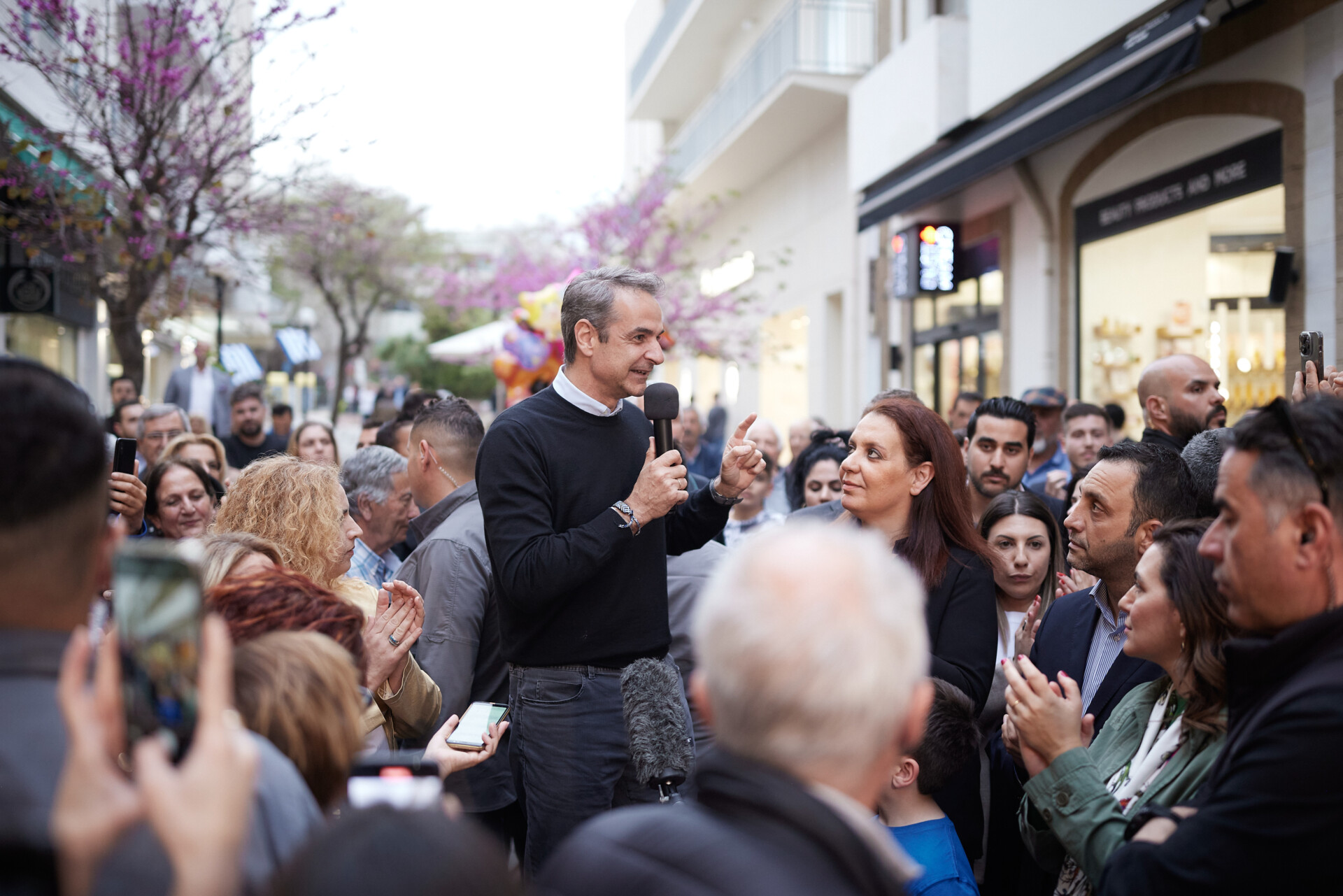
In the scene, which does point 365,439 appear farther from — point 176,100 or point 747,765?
point 747,765

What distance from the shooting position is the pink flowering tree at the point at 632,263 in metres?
21.8

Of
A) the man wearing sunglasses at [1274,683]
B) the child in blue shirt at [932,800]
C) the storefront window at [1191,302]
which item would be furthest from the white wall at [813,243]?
the man wearing sunglasses at [1274,683]

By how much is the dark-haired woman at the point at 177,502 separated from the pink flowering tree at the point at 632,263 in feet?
48.9

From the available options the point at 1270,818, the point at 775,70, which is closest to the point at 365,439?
the point at 1270,818

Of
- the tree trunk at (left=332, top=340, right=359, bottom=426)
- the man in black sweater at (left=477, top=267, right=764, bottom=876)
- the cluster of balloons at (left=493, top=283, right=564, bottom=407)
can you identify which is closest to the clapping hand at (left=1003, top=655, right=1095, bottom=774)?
the man in black sweater at (left=477, top=267, right=764, bottom=876)

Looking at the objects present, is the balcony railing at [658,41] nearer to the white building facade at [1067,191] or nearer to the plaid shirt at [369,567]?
the white building facade at [1067,191]

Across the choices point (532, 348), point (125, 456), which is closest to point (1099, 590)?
point (125, 456)

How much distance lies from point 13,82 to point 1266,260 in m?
11.8

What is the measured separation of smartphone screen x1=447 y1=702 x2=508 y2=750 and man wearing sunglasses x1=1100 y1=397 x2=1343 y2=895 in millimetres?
1651

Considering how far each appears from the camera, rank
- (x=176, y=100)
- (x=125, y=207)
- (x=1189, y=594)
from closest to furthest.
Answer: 1. (x=1189, y=594)
2. (x=176, y=100)
3. (x=125, y=207)

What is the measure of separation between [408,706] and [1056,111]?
912cm

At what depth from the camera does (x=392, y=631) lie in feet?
10.7

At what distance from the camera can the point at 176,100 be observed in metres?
9.81

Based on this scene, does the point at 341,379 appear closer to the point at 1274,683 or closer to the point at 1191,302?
the point at 1191,302
